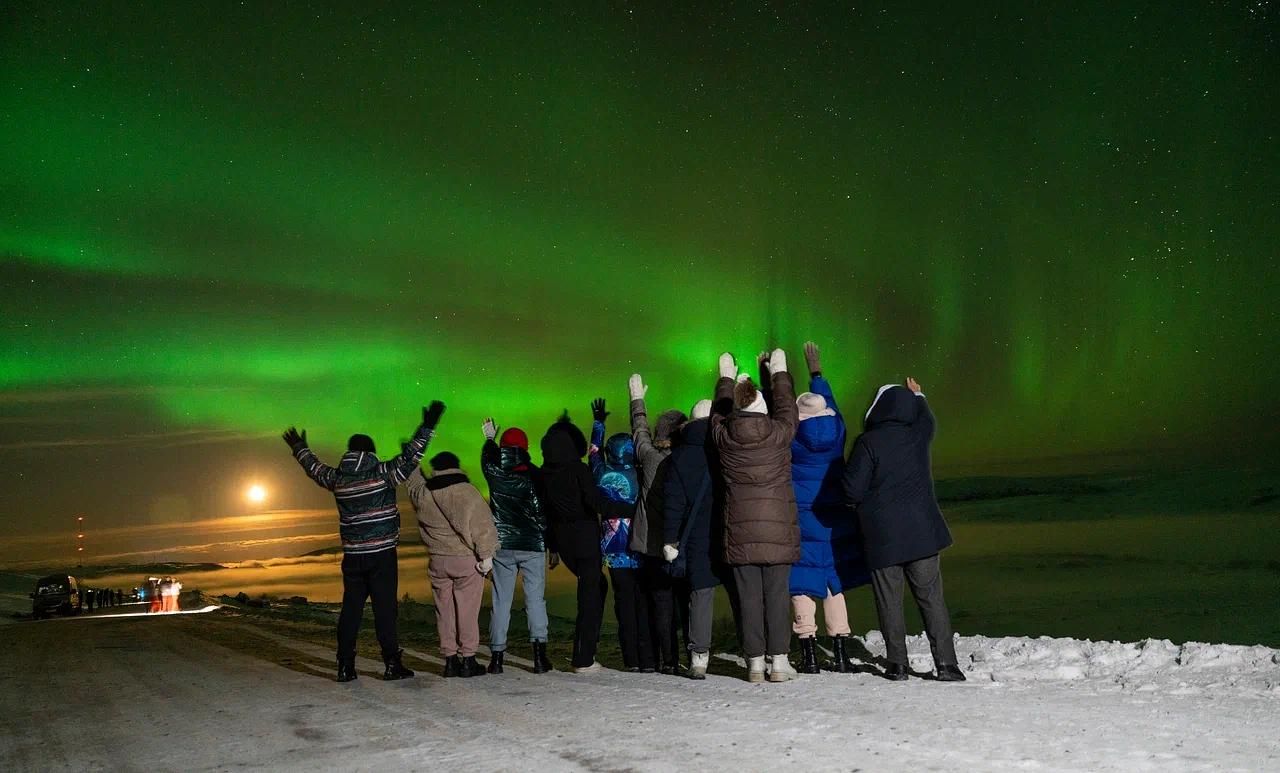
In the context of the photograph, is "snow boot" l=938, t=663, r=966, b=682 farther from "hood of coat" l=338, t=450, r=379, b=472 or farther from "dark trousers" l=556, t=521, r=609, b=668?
"hood of coat" l=338, t=450, r=379, b=472

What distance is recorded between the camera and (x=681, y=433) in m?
9.37

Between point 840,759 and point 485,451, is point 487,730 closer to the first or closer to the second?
point 840,759

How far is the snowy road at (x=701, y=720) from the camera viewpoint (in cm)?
563

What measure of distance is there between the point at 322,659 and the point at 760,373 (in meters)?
6.56

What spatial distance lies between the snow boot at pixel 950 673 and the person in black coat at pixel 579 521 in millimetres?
2996

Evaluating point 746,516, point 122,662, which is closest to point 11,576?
point 122,662

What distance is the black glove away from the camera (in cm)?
972

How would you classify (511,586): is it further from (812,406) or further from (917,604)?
(917,604)

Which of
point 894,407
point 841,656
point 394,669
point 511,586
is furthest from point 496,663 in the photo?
point 894,407

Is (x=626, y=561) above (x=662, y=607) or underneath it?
above

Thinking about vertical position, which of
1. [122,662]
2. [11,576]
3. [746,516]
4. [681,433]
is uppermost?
[681,433]

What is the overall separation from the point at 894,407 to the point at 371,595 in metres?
4.83

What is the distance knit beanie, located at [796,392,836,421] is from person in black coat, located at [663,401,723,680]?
2.60 ft

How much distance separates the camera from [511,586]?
33.9 ft
